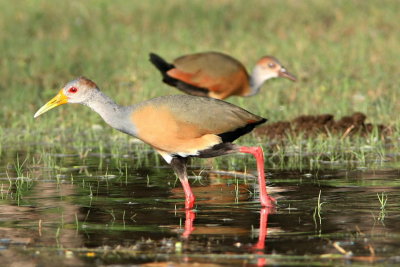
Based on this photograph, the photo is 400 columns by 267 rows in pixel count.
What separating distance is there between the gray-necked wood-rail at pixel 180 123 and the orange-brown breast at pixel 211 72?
4.02m

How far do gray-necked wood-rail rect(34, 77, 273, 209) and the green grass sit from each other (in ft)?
7.24

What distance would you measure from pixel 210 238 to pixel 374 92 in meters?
7.43

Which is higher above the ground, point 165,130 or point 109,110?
point 109,110

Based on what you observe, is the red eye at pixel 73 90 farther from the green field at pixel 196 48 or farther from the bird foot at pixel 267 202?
the green field at pixel 196 48

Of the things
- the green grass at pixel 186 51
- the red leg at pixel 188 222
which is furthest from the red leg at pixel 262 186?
the green grass at pixel 186 51

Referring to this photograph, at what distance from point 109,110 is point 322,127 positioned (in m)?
3.66

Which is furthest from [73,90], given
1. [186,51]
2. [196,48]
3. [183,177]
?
[196,48]

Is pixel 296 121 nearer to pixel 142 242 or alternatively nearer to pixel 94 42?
pixel 142 242

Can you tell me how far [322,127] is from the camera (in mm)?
10820

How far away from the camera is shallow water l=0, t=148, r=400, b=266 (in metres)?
5.62

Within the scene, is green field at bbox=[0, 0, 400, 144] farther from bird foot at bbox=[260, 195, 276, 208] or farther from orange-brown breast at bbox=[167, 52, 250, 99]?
bird foot at bbox=[260, 195, 276, 208]

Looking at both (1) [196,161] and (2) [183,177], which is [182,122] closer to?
(2) [183,177]

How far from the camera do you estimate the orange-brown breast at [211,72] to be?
39.5 feet

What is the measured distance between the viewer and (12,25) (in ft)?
58.6
